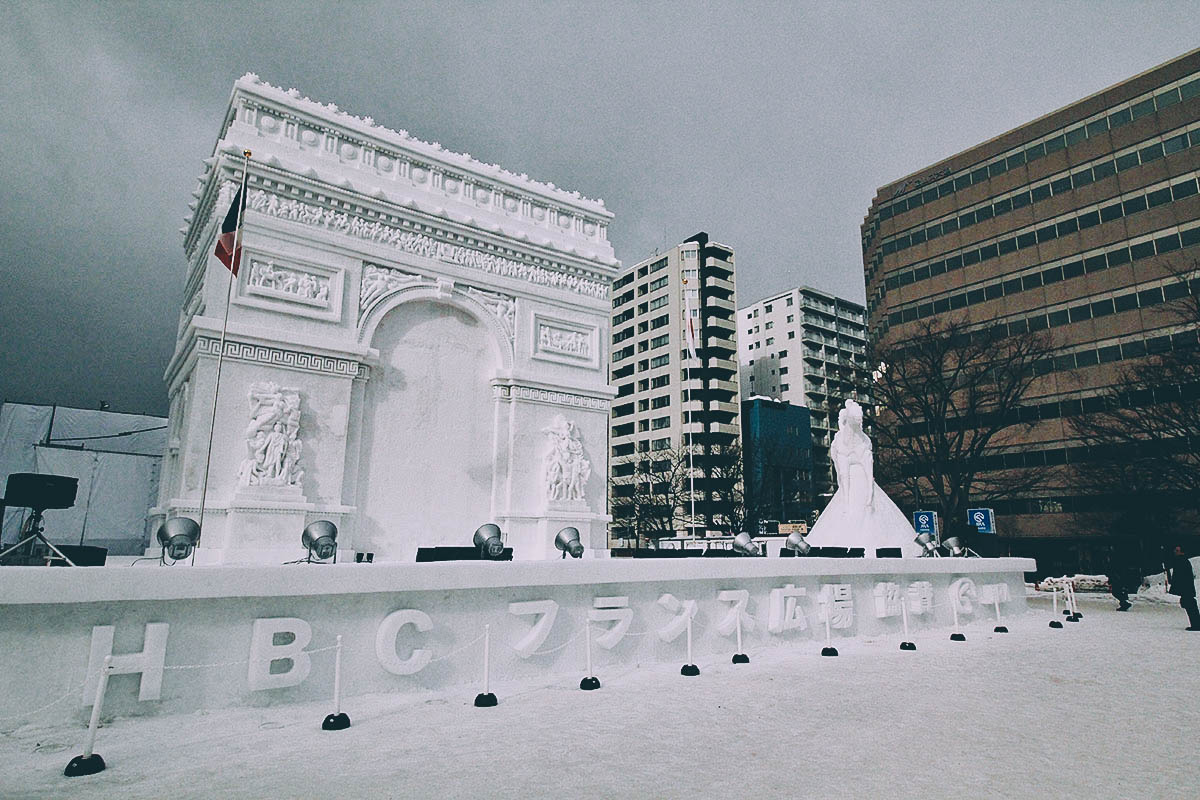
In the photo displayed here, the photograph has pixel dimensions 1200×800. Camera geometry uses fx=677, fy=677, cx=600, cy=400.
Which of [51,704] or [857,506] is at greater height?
[857,506]

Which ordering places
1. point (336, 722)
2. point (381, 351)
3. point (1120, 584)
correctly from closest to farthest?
1. point (336, 722)
2. point (381, 351)
3. point (1120, 584)

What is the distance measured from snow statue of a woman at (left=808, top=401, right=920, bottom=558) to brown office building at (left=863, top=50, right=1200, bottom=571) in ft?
61.9

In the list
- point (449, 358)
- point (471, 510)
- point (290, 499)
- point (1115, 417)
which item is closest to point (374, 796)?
point (290, 499)

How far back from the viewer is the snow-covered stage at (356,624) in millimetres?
6516

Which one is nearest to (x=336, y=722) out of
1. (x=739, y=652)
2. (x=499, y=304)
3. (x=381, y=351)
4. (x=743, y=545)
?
(x=739, y=652)

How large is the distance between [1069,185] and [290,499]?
166 feet

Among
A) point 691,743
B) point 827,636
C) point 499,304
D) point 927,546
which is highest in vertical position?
point 499,304

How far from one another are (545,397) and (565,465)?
214 cm

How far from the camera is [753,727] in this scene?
21.5 ft

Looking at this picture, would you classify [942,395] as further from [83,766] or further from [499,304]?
[83,766]

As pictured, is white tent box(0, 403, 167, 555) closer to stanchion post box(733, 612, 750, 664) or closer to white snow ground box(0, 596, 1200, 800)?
white snow ground box(0, 596, 1200, 800)

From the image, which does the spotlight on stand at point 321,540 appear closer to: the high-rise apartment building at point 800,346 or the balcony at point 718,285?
the balcony at point 718,285

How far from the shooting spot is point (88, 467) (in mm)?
27734

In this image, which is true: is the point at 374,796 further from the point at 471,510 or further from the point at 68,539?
the point at 68,539
